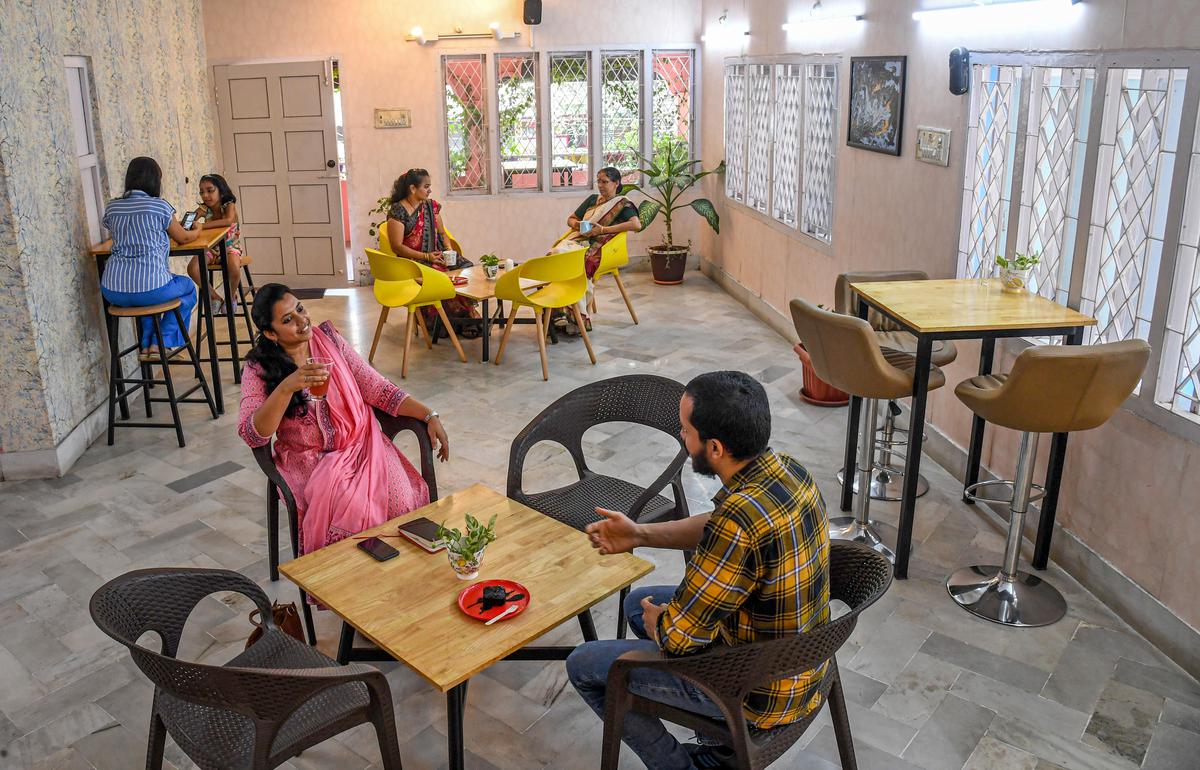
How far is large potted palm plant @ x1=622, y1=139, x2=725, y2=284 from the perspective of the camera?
9445mm

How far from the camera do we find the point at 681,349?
7.42m

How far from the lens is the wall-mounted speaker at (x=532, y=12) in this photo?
9.14 m

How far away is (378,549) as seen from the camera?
3035 mm

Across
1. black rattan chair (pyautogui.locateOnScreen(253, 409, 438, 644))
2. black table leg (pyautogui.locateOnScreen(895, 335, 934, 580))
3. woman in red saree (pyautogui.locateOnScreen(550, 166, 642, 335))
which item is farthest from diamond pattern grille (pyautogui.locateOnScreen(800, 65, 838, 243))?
black rattan chair (pyautogui.locateOnScreen(253, 409, 438, 644))

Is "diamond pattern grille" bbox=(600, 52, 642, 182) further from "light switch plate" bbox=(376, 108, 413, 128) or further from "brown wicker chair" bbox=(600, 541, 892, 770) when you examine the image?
"brown wicker chair" bbox=(600, 541, 892, 770)

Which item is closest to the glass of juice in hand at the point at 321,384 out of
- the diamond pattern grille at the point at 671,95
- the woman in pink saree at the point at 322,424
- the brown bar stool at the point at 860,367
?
the woman in pink saree at the point at 322,424

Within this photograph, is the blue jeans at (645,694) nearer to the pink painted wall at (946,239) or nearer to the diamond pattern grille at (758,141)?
the pink painted wall at (946,239)

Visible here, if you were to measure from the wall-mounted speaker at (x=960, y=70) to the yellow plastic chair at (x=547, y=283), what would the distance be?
8.97 feet

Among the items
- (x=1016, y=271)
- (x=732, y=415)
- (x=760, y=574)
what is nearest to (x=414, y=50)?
(x=1016, y=271)

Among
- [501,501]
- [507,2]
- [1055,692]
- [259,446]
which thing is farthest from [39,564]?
[507,2]

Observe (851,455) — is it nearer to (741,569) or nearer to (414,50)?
(741,569)

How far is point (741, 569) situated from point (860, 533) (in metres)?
2.29

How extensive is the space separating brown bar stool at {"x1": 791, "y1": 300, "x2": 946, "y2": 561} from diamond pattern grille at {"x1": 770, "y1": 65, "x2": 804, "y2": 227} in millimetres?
3374

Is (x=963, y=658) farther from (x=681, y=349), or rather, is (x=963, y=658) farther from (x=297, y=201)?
(x=297, y=201)
